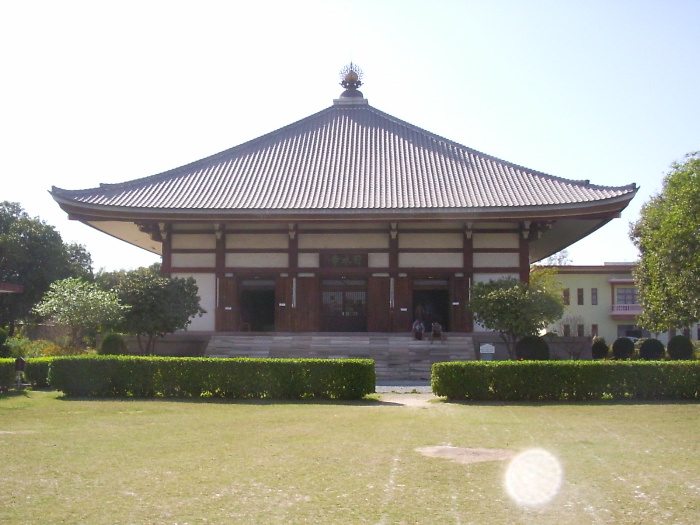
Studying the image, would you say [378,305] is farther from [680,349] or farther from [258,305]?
[680,349]

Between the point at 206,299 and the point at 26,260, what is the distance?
23275 millimetres

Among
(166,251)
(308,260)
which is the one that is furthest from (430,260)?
(166,251)

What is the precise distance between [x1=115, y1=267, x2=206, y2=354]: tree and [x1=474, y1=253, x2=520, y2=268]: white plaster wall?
9.66 meters

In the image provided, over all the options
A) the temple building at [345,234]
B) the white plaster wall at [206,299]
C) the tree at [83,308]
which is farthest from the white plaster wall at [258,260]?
the tree at [83,308]

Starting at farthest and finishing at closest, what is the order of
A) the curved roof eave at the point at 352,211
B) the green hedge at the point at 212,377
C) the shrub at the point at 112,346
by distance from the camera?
the curved roof eave at the point at 352,211 < the shrub at the point at 112,346 < the green hedge at the point at 212,377

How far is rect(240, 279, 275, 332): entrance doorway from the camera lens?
88.8ft

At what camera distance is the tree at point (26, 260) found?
44438 mm

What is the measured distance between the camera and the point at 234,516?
6.54 meters

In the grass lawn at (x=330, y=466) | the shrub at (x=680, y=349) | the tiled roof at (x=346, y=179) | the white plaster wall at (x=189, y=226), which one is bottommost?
the grass lawn at (x=330, y=466)

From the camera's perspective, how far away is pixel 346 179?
92.6 ft

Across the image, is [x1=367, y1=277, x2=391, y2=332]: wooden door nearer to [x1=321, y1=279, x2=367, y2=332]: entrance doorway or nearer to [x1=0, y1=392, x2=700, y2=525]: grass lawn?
[x1=321, y1=279, x2=367, y2=332]: entrance doorway

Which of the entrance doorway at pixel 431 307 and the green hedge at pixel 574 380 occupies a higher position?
the entrance doorway at pixel 431 307

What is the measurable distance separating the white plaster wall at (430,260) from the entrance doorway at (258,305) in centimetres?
465

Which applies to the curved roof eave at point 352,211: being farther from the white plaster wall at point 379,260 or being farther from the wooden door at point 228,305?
the wooden door at point 228,305
